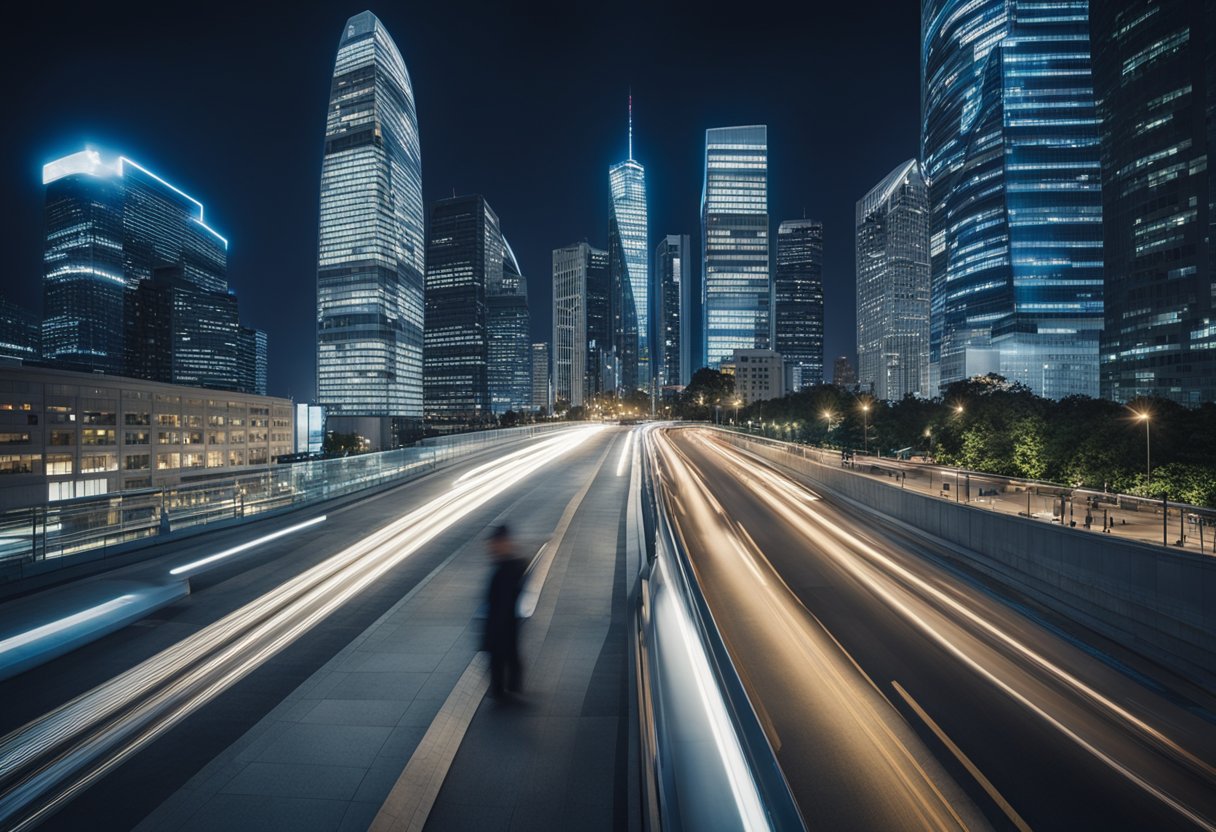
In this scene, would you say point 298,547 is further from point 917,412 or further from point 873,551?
point 917,412

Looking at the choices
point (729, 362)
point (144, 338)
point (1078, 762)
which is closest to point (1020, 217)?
point (729, 362)

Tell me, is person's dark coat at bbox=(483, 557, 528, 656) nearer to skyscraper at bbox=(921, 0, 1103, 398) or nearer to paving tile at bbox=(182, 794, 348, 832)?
paving tile at bbox=(182, 794, 348, 832)

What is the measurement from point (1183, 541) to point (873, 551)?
6.23 metres

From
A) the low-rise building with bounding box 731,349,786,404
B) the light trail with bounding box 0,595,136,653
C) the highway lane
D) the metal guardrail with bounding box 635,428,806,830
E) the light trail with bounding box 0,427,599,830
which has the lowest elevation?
the highway lane

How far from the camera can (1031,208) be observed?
11969cm

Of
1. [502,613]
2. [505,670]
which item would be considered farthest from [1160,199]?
[505,670]

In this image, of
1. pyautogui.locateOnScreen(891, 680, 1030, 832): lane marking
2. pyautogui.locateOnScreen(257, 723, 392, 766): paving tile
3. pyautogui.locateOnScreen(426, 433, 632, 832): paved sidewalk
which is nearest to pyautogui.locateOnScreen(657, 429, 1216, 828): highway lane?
pyautogui.locateOnScreen(891, 680, 1030, 832): lane marking

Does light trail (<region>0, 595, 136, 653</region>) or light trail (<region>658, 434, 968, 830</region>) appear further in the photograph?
light trail (<region>0, 595, 136, 653</region>)

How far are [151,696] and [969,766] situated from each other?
957 cm

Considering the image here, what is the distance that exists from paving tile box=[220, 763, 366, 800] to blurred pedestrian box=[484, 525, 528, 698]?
1.81 metres

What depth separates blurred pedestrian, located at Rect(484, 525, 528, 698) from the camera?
6.25 metres

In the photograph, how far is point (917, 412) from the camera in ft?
167

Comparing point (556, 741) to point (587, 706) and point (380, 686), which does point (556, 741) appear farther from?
point (380, 686)

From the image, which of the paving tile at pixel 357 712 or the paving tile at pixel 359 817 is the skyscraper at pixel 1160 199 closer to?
the paving tile at pixel 357 712
